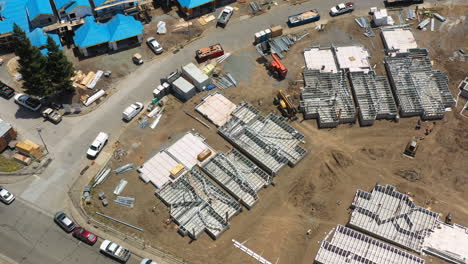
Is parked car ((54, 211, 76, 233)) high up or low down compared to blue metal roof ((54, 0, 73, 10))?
down

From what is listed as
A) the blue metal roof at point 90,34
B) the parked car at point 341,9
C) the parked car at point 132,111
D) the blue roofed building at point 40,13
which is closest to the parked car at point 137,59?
the blue metal roof at point 90,34

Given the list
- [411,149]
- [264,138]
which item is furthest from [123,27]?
[411,149]

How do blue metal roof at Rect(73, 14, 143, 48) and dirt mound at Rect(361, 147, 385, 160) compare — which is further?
blue metal roof at Rect(73, 14, 143, 48)

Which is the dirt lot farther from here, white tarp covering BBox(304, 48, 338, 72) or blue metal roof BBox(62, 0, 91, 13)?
blue metal roof BBox(62, 0, 91, 13)

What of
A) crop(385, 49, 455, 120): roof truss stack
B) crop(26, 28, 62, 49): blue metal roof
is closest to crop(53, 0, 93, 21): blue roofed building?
crop(26, 28, 62, 49): blue metal roof

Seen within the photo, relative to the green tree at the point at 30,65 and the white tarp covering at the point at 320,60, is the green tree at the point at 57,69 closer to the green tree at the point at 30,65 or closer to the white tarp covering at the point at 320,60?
the green tree at the point at 30,65
